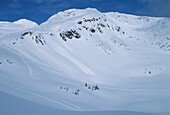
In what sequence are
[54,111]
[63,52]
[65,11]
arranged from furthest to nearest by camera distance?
[65,11] < [63,52] < [54,111]

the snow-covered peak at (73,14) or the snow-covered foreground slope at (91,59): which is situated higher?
the snow-covered peak at (73,14)

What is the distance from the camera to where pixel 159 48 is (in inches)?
1754

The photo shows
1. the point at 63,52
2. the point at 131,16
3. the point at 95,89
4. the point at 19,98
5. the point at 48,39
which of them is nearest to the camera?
the point at 19,98

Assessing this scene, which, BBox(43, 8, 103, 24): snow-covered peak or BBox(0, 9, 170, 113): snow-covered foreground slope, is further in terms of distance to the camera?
BBox(43, 8, 103, 24): snow-covered peak

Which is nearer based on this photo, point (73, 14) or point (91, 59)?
point (91, 59)

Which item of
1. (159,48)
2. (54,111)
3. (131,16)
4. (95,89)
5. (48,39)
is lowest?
(54,111)

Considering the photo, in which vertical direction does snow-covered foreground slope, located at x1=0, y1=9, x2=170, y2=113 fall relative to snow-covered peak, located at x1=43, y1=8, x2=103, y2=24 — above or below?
below

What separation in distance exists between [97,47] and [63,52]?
905cm

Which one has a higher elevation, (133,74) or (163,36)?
(163,36)

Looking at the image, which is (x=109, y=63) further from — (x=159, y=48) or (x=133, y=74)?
(x=159, y=48)


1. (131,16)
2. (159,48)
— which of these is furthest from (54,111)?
(131,16)

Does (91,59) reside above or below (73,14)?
below

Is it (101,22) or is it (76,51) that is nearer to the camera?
(76,51)

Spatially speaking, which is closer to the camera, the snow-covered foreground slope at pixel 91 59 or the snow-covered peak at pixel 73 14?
the snow-covered foreground slope at pixel 91 59
